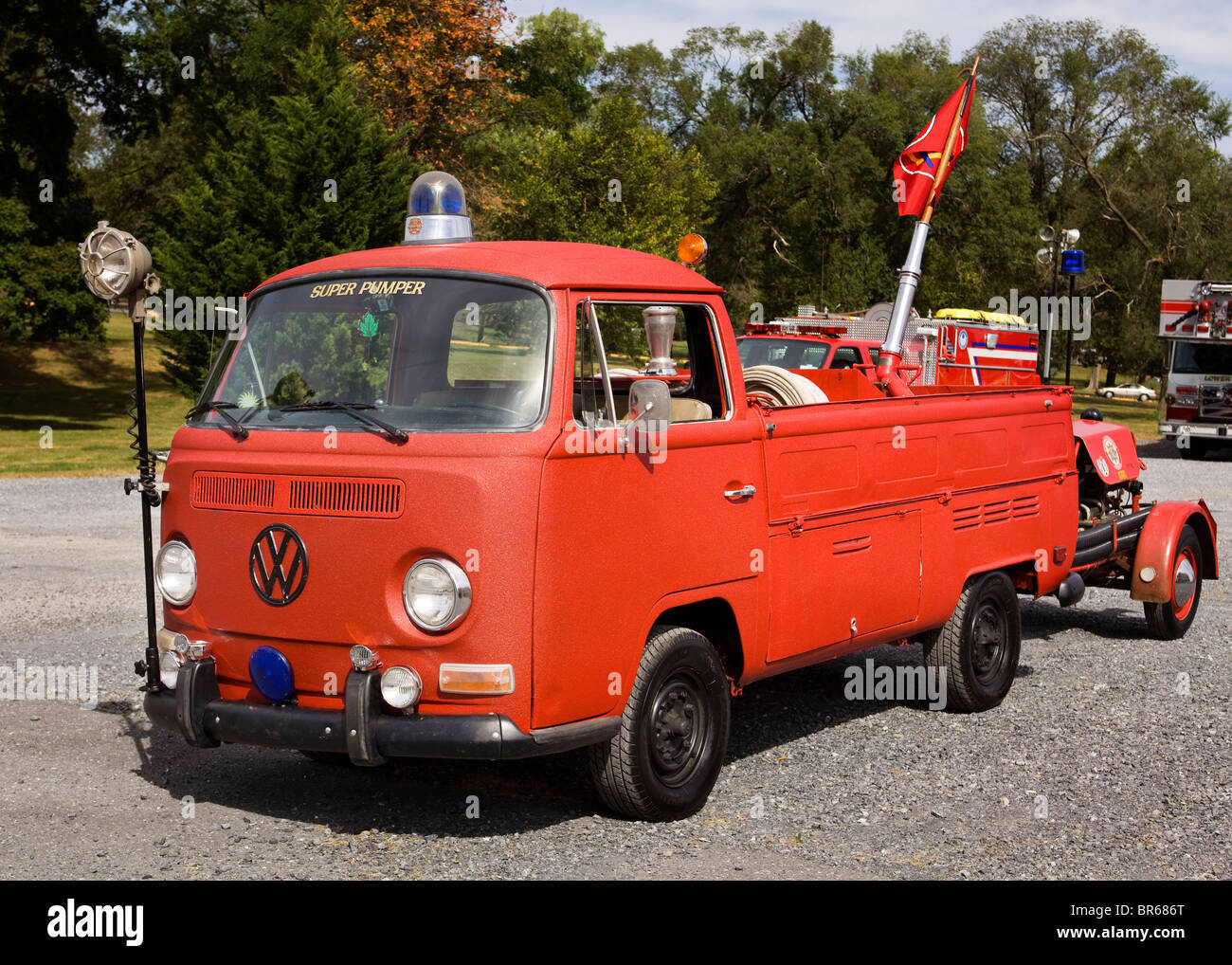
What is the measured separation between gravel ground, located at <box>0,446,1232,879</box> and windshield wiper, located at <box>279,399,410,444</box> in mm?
1600

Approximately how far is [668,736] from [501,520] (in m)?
1.35

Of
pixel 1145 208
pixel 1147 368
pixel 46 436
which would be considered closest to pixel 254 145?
pixel 46 436

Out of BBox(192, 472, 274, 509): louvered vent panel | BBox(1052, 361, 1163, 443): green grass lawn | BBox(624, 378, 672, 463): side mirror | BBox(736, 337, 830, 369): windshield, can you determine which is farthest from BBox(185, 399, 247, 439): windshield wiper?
BBox(1052, 361, 1163, 443): green grass lawn

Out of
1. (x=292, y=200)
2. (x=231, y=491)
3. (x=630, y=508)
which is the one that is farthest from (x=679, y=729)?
(x=292, y=200)

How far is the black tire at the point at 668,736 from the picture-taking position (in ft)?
17.7

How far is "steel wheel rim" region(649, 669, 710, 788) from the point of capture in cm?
557

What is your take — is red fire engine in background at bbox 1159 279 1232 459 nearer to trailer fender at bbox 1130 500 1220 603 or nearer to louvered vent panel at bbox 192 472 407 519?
trailer fender at bbox 1130 500 1220 603

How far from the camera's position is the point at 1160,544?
974cm

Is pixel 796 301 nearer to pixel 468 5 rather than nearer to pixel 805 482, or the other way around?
pixel 468 5

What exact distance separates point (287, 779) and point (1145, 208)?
4907 cm

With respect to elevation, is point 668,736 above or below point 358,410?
below

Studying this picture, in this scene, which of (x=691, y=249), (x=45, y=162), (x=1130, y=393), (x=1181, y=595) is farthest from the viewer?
(x=1130, y=393)

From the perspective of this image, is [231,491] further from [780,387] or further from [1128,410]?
[1128,410]

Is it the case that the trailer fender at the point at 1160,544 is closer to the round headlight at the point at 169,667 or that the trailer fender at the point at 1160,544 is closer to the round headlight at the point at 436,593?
the round headlight at the point at 436,593
